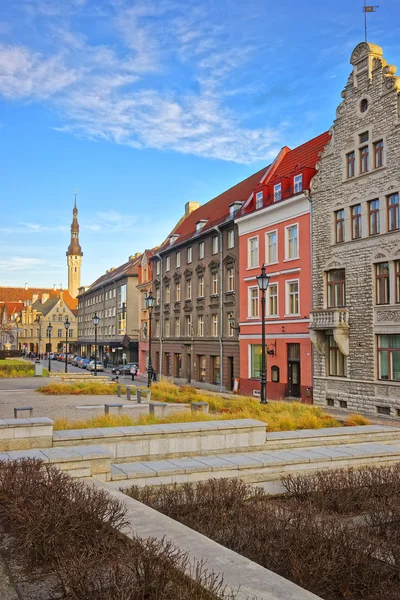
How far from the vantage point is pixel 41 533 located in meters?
5.77

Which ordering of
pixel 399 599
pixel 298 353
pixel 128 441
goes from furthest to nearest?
pixel 298 353 → pixel 128 441 → pixel 399 599

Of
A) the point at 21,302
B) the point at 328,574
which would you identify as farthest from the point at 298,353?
the point at 21,302

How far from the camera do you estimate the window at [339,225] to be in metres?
28.1

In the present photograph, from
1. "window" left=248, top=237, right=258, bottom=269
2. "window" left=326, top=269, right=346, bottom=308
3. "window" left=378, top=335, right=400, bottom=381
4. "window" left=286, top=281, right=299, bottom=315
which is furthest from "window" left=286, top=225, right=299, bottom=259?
"window" left=378, top=335, right=400, bottom=381

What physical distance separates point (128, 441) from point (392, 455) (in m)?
5.75

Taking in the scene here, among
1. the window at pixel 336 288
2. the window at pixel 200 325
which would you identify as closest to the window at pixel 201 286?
the window at pixel 200 325

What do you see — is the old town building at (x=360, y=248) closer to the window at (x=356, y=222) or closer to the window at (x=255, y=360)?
the window at (x=356, y=222)

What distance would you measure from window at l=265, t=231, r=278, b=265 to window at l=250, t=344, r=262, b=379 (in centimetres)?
551

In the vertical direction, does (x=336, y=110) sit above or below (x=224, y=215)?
above

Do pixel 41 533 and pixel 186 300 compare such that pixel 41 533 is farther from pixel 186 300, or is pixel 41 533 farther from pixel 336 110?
pixel 186 300

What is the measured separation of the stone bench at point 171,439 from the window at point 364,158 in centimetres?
1741

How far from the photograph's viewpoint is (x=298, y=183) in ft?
104

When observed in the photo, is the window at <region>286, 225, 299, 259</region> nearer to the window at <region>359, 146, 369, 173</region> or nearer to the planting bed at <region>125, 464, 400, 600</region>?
the window at <region>359, 146, 369, 173</region>

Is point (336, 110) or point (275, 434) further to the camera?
point (336, 110)
